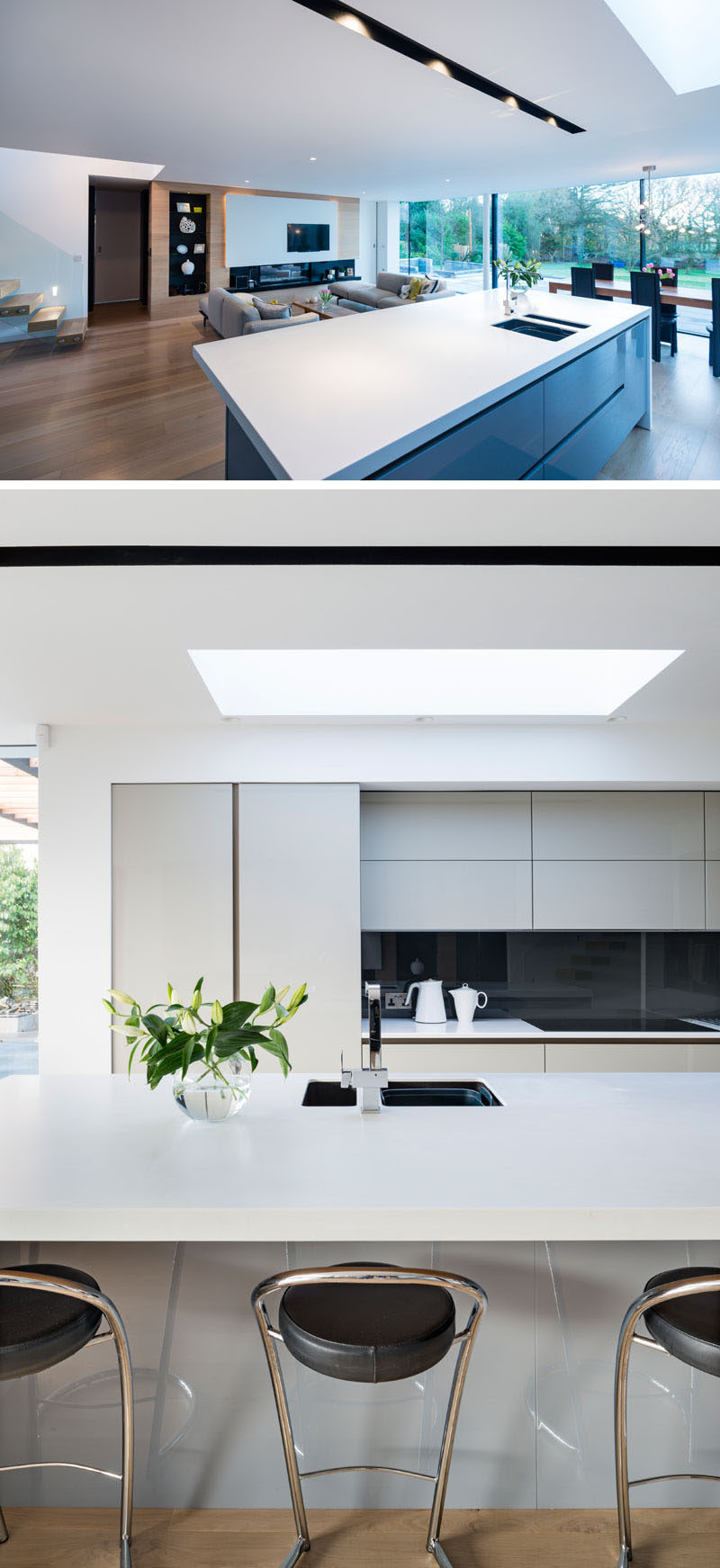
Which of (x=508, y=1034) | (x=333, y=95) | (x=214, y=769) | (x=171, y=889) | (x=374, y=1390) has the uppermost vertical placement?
(x=333, y=95)

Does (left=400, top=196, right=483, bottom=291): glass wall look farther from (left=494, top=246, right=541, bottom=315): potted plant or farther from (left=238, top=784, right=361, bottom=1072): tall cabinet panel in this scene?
(left=238, top=784, right=361, bottom=1072): tall cabinet panel

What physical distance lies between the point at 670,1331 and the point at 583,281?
1.77 meters

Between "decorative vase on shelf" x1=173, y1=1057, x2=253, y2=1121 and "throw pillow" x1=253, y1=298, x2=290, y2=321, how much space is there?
1.73 m

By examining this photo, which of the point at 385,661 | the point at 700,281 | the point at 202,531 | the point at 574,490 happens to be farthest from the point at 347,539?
the point at 385,661

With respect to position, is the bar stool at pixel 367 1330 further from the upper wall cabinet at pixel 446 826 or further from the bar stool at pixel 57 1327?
the upper wall cabinet at pixel 446 826

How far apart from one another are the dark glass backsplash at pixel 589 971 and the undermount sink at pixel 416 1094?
1.53 m

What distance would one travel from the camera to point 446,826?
15.4 feet

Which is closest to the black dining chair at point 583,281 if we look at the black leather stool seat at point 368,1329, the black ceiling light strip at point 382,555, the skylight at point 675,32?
the skylight at point 675,32

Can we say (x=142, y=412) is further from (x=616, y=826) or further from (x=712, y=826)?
(x=712, y=826)

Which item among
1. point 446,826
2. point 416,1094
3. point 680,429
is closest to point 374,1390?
point 416,1094

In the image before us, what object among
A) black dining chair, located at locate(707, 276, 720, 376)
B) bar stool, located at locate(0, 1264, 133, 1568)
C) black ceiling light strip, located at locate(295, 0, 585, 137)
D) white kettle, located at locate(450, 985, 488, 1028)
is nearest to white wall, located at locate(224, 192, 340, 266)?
black ceiling light strip, located at locate(295, 0, 585, 137)

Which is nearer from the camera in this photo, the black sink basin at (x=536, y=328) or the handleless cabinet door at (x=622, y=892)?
the black sink basin at (x=536, y=328)

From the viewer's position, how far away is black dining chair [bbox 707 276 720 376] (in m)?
1.24

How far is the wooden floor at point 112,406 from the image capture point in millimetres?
1170
